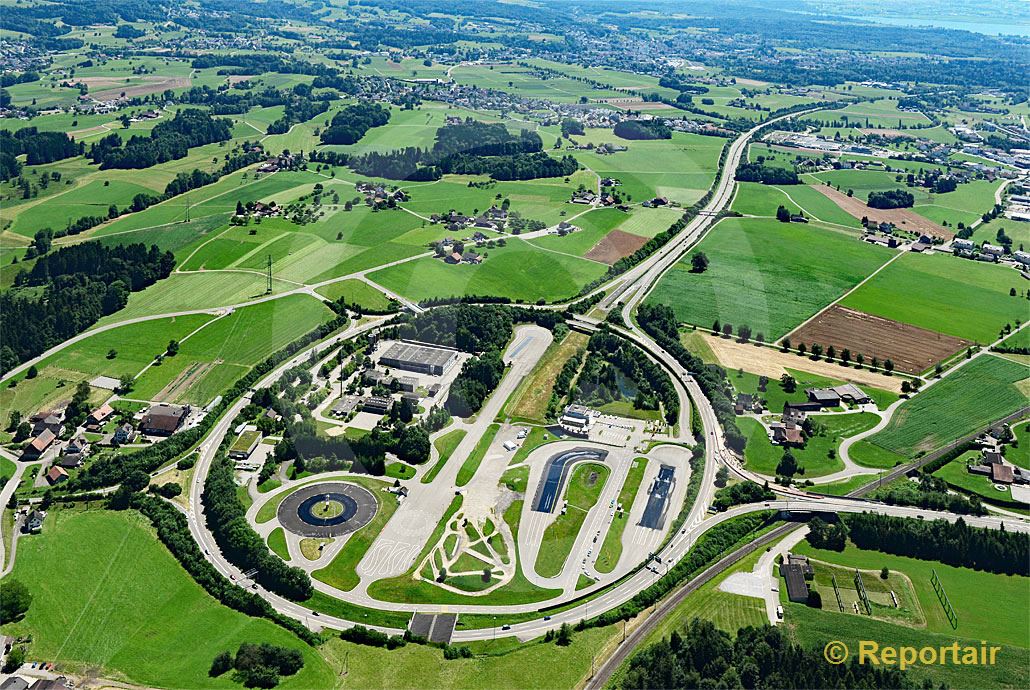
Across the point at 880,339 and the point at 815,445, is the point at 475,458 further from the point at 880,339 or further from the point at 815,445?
the point at 880,339

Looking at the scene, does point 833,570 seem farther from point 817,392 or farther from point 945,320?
point 945,320

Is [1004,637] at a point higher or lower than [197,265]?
higher

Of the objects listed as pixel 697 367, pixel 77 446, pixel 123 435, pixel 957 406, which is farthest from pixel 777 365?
pixel 77 446

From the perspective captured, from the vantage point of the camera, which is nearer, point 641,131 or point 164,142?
point 164,142

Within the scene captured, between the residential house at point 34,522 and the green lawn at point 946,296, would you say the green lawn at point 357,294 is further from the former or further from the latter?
the green lawn at point 946,296

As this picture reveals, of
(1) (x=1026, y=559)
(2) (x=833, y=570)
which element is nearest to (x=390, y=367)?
(2) (x=833, y=570)

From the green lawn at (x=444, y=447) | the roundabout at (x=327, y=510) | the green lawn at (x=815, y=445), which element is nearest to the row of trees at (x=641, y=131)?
the green lawn at (x=815, y=445)

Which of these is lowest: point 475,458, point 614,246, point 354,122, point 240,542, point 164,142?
point 164,142
